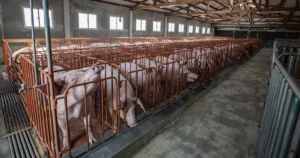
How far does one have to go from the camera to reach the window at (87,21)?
39.9ft

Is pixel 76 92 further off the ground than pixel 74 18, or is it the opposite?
pixel 74 18

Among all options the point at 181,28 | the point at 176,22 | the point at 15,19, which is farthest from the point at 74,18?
the point at 181,28

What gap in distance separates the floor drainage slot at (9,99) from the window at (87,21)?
344 inches

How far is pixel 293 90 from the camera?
3.49ft

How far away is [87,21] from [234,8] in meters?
14.8

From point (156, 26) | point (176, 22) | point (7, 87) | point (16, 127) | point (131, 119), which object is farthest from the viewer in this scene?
point (176, 22)

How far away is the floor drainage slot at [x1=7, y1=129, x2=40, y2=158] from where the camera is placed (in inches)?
98.2

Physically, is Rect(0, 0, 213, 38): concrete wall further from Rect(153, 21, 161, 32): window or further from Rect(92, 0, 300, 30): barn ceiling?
Rect(92, 0, 300, 30): barn ceiling

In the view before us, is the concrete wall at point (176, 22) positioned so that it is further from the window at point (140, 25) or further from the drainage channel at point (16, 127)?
the drainage channel at point (16, 127)

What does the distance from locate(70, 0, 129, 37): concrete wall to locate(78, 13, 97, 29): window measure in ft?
0.73

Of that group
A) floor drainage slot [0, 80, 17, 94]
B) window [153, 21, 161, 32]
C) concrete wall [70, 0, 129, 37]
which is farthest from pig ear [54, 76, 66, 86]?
window [153, 21, 161, 32]

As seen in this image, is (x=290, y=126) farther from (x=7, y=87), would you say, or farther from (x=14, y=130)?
(x=7, y=87)

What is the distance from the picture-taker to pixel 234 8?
18078mm

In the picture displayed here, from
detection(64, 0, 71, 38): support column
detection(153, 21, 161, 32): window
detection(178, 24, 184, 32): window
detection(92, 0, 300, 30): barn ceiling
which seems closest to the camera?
detection(64, 0, 71, 38): support column
